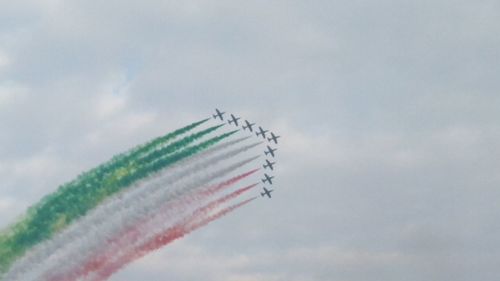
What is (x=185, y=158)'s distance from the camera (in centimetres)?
8075

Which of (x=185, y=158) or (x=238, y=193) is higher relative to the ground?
(x=185, y=158)

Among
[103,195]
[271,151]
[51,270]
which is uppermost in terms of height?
[271,151]

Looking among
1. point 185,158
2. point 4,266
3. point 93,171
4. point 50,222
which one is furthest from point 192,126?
point 4,266

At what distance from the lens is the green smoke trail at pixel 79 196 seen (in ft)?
252

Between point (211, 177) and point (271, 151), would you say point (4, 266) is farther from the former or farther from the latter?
point (271, 151)

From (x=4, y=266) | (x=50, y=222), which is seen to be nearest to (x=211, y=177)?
(x=50, y=222)

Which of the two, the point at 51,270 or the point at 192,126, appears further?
the point at 192,126

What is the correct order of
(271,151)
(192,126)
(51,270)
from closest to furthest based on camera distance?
(51,270) → (192,126) → (271,151)

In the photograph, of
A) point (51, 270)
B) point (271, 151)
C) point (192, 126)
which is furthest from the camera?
point (271, 151)

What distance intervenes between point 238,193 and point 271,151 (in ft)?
95.7

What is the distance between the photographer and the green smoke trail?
76750mm

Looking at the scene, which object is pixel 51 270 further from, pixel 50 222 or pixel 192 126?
pixel 192 126

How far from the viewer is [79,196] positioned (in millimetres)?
77812

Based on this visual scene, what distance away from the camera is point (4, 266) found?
7625 centimetres
